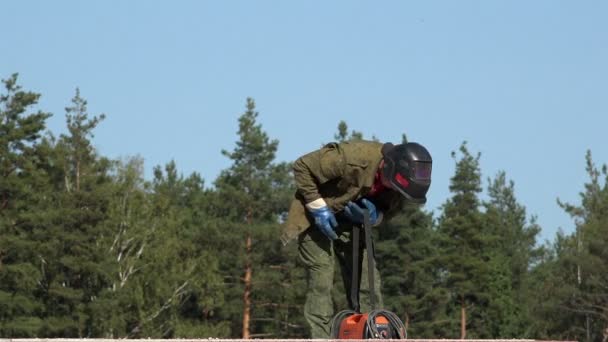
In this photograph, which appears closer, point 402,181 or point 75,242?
point 402,181

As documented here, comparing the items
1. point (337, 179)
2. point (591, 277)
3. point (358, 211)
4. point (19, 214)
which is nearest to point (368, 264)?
point (358, 211)

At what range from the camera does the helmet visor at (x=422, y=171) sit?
32.1 feet

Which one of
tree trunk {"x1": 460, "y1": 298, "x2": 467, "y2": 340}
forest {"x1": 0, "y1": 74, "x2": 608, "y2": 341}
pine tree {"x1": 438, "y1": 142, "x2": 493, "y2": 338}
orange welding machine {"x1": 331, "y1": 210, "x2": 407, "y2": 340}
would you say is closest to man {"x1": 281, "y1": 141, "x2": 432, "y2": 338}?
orange welding machine {"x1": 331, "y1": 210, "x2": 407, "y2": 340}

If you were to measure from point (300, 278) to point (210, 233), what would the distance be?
578 centimetres

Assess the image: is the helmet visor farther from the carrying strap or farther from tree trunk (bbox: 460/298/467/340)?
tree trunk (bbox: 460/298/467/340)

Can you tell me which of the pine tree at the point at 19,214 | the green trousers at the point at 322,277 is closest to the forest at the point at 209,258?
the pine tree at the point at 19,214

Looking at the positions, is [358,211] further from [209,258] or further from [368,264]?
[209,258]

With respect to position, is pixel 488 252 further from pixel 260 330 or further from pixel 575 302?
pixel 260 330

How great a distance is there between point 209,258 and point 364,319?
201 ft

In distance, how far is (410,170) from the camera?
32.2ft

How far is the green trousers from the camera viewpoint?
10445mm

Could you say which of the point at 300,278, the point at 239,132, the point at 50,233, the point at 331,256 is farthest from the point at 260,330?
the point at 331,256

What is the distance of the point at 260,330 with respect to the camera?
7312 cm

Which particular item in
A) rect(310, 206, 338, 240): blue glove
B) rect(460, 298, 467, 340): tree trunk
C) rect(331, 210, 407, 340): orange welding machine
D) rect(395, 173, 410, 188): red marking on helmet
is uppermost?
rect(460, 298, 467, 340): tree trunk
